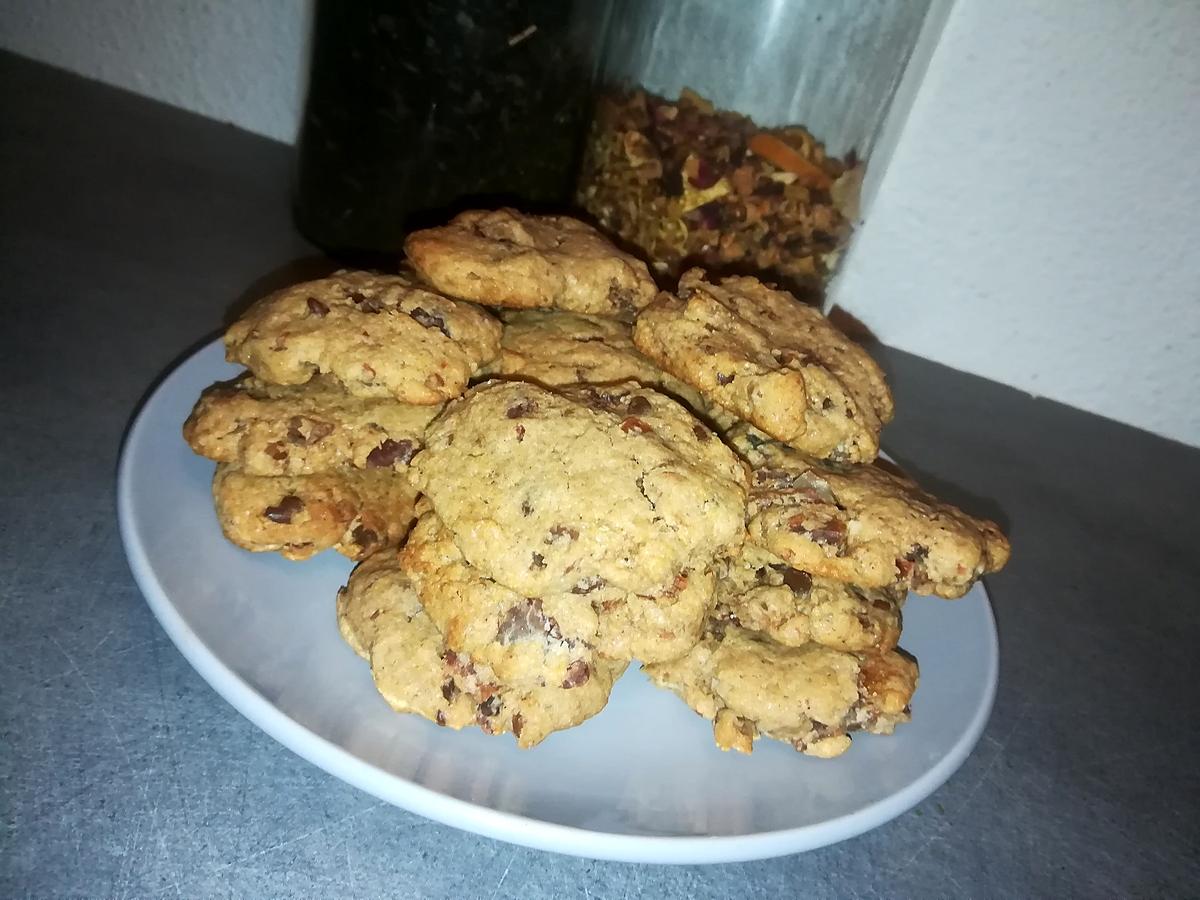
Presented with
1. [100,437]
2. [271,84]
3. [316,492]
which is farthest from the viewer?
[271,84]

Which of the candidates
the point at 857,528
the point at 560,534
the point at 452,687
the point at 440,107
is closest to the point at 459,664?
the point at 452,687

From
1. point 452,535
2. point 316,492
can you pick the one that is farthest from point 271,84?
point 452,535

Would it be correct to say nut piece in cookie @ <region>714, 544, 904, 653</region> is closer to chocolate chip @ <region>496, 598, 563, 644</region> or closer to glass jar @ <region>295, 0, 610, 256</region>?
chocolate chip @ <region>496, 598, 563, 644</region>

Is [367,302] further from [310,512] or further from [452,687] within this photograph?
[452,687]

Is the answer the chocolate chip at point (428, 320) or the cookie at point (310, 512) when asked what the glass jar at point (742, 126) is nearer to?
the chocolate chip at point (428, 320)

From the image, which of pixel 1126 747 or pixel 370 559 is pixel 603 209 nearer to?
pixel 370 559

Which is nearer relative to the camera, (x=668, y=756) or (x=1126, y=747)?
(x=668, y=756)

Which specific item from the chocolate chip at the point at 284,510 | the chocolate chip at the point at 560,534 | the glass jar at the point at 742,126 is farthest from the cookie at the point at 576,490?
the glass jar at the point at 742,126
